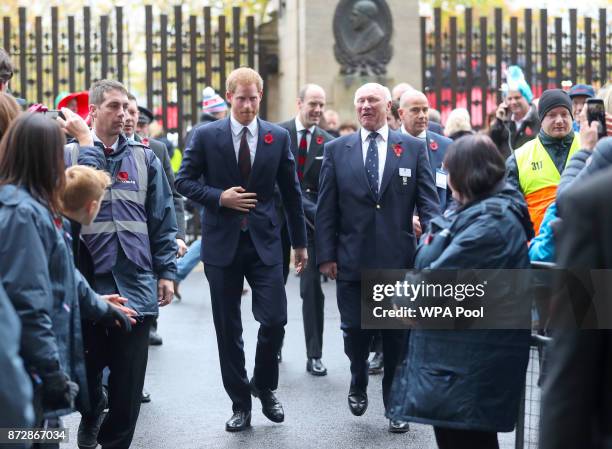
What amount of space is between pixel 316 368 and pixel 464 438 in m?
4.26

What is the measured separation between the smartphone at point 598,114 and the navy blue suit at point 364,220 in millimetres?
1718

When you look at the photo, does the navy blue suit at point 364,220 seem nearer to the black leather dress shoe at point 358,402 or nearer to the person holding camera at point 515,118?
A: the black leather dress shoe at point 358,402

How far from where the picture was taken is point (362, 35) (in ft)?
56.8

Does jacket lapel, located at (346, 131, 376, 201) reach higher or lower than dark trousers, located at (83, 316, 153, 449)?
higher

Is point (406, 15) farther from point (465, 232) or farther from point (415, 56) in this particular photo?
point (465, 232)

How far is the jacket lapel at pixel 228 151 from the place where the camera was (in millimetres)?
7465

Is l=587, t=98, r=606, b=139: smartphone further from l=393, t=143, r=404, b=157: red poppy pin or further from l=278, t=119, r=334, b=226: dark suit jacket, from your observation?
l=278, t=119, r=334, b=226: dark suit jacket

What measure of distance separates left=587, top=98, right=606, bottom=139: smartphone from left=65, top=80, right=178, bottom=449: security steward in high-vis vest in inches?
92.2

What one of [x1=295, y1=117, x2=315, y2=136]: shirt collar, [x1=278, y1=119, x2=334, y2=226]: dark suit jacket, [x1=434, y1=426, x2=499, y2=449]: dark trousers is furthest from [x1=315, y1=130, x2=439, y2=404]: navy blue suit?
[x1=434, y1=426, x2=499, y2=449]: dark trousers

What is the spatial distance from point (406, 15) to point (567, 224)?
15058 mm

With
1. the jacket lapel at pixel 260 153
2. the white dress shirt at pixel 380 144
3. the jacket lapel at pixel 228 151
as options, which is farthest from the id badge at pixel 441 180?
the jacket lapel at pixel 228 151

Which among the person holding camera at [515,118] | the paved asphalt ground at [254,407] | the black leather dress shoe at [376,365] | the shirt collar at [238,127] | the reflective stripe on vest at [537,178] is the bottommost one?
the paved asphalt ground at [254,407]

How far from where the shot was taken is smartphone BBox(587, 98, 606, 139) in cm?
588

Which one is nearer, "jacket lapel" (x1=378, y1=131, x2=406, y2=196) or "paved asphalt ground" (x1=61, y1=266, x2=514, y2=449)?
"paved asphalt ground" (x1=61, y1=266, x2=514, y2=449)
